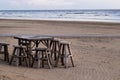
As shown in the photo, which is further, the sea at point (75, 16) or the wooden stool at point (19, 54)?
the sea at point (75, 16)

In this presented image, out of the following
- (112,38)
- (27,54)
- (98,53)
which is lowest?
(112,38)

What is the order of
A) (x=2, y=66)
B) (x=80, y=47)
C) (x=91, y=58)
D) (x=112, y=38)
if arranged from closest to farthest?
(x=2, y=66)
(x=91, y=58)
(x=80, y=47)
(x=112, y=38)

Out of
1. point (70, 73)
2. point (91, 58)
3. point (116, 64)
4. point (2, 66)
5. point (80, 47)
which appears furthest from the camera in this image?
point (80, 47)

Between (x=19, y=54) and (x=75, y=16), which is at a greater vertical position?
(x=19, y=54)

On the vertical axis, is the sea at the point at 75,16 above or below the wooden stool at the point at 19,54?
below

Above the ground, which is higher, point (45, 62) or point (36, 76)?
point (36, 76)

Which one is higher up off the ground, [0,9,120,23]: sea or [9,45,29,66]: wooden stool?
[9,45,29,66]: wooden stool

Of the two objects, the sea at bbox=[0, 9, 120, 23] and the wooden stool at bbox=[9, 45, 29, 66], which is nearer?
the wooden stool at bbox=[9, 45, 29, 66]

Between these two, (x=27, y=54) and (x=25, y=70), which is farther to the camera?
(x=27, y=54)

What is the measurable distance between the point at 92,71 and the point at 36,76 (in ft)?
6.80

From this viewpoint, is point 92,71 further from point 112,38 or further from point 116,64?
point 112,38

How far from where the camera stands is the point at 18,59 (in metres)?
11.7

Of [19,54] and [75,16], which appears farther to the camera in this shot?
[75,16]

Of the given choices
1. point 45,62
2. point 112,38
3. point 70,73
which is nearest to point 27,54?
point 45,62
